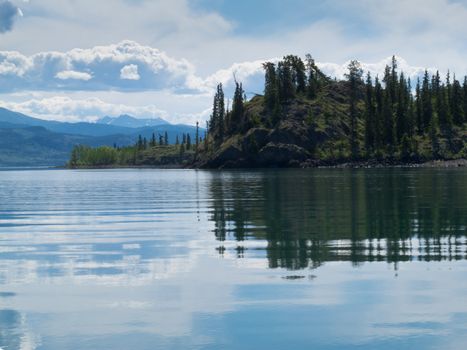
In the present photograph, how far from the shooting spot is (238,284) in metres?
22.9

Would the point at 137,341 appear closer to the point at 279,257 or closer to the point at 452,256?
the point at 279,257

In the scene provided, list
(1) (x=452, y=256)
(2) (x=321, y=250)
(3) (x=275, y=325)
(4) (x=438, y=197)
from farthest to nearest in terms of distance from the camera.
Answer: (4) (x=438, y=197) < (2) (x=321, y=250) < (1) (x=452, y=256) < (3) (x=275, y=325)

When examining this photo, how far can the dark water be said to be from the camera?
661 inches

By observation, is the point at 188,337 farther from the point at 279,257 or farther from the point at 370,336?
the point at 279,257

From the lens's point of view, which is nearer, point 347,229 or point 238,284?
point 238,284

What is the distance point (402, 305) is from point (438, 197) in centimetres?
4762

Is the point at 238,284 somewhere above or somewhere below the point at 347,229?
below

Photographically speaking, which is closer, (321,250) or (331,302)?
(331,302)

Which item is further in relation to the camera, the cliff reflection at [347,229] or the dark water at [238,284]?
the cliff reflection at [347,229]

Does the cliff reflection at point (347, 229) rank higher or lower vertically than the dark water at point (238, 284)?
higher

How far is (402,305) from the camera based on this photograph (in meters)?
19.5

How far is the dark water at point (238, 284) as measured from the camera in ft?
55.1

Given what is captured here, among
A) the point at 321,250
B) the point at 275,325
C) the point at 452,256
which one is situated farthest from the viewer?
the point at 321,250

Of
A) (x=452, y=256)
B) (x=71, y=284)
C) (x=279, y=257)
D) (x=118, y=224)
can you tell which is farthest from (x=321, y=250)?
(x=118, y=224)
